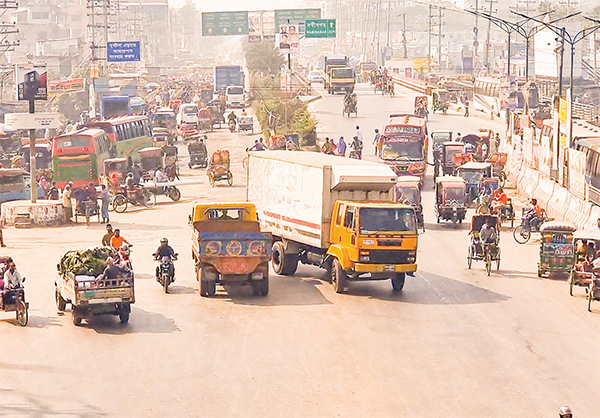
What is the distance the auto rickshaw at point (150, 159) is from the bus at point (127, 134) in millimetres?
1393

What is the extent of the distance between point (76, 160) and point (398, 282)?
2648 cm

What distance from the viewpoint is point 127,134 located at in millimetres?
57188

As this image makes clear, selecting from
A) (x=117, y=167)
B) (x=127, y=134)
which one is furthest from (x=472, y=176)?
(x=127, y=134)

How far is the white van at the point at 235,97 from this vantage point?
10075cm

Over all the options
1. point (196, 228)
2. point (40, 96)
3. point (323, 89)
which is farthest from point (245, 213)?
point (323, 89)

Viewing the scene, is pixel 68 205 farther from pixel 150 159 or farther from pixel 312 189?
pixel 312 189

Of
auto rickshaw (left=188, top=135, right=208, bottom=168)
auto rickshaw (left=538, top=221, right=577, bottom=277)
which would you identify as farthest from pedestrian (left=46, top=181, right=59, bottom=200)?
auto rickshaw (left=538, top=221, right=577, bottom=277)

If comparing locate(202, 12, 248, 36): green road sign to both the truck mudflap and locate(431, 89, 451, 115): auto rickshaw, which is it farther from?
the truck mudflap

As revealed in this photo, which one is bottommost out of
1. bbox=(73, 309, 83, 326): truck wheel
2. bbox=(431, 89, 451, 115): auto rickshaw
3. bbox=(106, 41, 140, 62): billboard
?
bbox=(73, 309, 83, 326): truck wheel

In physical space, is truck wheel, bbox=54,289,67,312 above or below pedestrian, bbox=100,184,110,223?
below

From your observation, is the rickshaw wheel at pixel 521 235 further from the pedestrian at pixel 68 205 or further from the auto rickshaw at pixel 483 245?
the pedestrian at pixel 68 205

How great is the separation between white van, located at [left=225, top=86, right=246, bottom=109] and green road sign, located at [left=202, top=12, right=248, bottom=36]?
16.1 ft

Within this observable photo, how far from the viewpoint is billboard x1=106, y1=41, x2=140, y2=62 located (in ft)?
310

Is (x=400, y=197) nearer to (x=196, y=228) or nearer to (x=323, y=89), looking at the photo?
(x=196, y=228)
